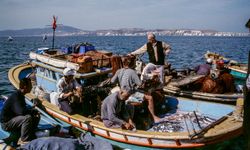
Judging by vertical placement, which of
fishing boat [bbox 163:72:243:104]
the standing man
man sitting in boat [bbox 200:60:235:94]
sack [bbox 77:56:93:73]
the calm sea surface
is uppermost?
the standing man

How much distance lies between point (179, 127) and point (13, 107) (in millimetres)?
5325

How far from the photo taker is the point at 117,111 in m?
7.53

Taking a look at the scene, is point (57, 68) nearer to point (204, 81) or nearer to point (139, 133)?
point (139, 133)

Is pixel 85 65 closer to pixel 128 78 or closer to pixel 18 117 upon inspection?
pixel 128 78

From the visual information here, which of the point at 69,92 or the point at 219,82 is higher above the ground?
the point at 219,82

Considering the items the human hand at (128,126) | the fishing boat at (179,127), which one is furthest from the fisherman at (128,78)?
the fishing boat at (179,127)

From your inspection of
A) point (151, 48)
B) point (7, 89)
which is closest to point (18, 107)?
point (151, 48)

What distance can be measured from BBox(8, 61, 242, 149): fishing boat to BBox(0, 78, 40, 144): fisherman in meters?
1.75

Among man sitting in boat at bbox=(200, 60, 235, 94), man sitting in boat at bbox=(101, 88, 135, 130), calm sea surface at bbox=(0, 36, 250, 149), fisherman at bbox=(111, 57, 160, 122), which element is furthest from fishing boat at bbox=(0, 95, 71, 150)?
man sitting in boat at bbox=(200, 60, 235, 94)

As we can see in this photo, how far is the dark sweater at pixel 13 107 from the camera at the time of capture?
702 cm

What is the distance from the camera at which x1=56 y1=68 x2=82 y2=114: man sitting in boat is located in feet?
27.8

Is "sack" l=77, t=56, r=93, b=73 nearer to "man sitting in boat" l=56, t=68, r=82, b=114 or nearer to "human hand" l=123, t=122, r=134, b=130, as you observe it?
"man sitting in boat" l=56, t=68, r=82, b=114

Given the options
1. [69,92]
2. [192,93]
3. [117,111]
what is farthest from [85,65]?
[192,93]

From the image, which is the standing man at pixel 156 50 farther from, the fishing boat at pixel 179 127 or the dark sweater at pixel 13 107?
the dark sweater at pixel 13 107
